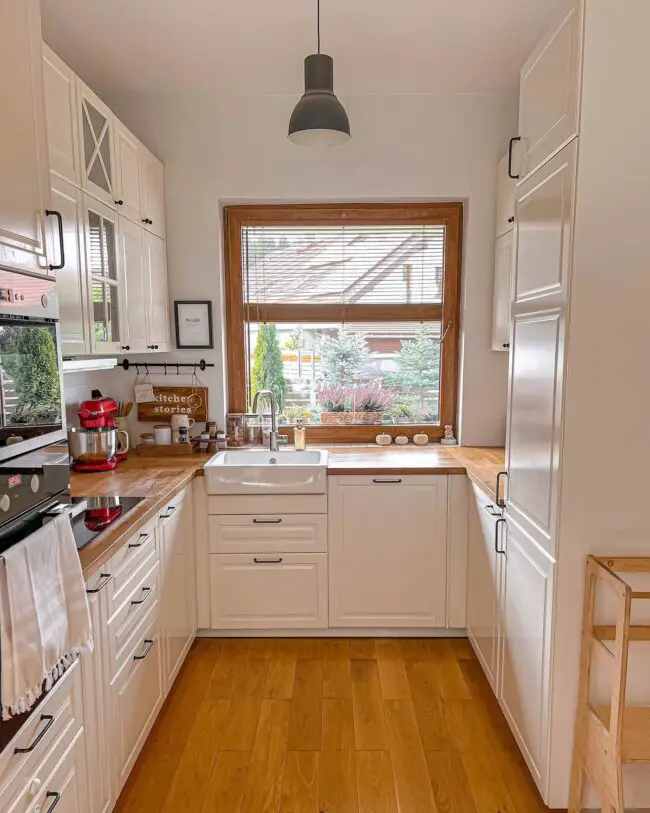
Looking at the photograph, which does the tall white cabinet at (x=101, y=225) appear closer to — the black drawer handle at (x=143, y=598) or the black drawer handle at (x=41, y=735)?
the black drawer handle at (x=143, y=598)

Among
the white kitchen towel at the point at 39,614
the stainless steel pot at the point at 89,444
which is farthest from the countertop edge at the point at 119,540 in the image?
the stainless steel pot at the point at 89,444

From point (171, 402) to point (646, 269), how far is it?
2.46 meters

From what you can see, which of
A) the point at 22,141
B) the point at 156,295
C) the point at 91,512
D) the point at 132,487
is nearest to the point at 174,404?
the point at 156,295

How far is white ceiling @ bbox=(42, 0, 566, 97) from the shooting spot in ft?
7.16

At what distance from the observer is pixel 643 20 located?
4.75ft

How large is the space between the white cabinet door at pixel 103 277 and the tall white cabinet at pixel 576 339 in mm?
1633

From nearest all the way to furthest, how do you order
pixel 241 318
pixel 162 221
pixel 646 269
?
pixel 646 269 < pixel 162 221 < pixel 241 318

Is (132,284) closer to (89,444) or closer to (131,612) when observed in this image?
(89,444)

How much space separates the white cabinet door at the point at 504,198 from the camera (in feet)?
9.12

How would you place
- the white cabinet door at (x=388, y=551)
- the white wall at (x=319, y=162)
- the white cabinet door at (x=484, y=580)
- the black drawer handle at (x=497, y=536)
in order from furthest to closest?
the white wall at (x=319, y=162)
the white cabinet door at (x=388, y=551)
the white cabinet door at (x=484, y=580)
the black drawer handle at (x=497, y=536)

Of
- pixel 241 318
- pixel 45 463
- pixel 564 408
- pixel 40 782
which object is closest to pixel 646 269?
pixel 564 408

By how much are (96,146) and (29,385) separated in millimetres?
1407

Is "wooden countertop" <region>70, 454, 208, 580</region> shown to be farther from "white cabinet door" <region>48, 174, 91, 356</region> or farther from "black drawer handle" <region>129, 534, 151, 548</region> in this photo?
"white cabinet door" <region>48, 174, 91, 356</region>

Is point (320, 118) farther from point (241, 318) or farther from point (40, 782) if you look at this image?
point (40, 782)
